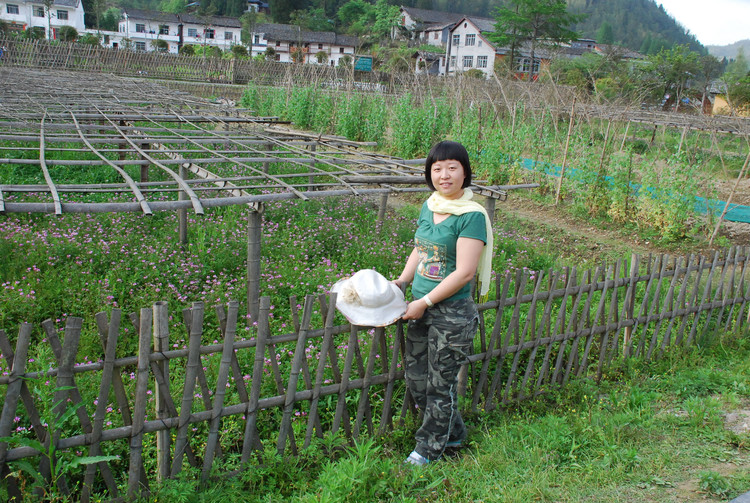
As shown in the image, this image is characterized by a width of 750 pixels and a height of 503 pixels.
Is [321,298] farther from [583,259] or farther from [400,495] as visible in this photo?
[583,259]

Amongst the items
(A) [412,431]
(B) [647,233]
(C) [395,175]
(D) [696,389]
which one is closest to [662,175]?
(B) [647,233]

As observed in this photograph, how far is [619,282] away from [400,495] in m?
2.17

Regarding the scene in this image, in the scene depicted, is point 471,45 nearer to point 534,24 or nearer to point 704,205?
point 534,24

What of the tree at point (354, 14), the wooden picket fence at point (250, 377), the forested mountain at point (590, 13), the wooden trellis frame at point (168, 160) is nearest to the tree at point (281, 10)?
the forested mountain at point (590, 13)

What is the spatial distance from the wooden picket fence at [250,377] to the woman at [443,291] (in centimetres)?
22

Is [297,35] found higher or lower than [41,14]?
higher

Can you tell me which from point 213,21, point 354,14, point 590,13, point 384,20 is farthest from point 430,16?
point 213,21

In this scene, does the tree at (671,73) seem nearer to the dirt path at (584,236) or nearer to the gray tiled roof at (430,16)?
the dirt path at (584,236)

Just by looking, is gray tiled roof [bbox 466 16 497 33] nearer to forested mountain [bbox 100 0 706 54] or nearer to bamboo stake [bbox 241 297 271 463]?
forested mountain [bbox 100 0 706 54]

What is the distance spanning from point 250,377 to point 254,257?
113 centimetres

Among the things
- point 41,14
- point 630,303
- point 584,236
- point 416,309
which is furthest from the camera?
point 41,14

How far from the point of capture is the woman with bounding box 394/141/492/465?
8.30 ft

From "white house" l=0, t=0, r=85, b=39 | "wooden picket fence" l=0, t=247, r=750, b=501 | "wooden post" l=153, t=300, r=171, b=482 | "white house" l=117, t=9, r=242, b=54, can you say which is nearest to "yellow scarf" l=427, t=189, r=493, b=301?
"wooden picket fence" l=0, t=247, r=750, b=501

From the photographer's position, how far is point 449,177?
257cm
